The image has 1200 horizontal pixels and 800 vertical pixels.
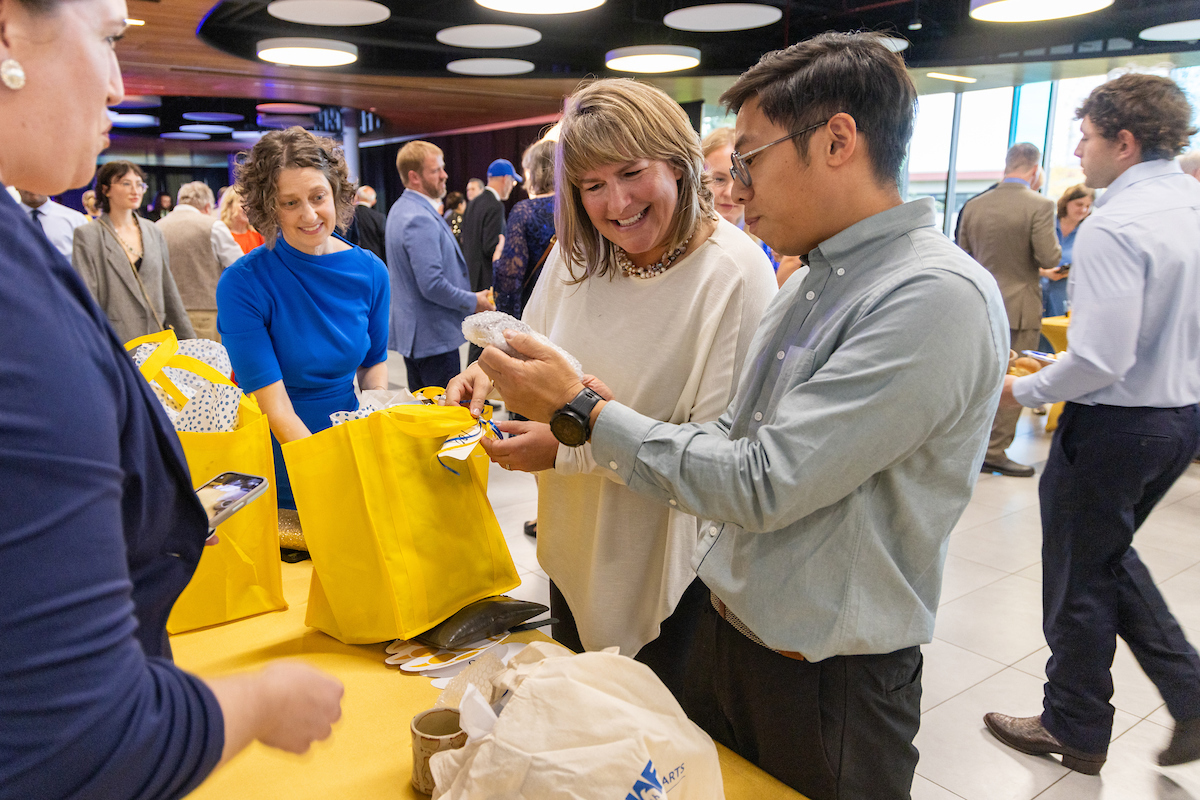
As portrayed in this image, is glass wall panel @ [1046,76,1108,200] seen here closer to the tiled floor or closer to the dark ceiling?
the dark ceiling

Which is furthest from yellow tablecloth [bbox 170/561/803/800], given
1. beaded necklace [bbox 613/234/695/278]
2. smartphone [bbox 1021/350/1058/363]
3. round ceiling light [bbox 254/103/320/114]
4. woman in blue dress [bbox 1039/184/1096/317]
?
round ceiling light [bbox 254/103/320/114]

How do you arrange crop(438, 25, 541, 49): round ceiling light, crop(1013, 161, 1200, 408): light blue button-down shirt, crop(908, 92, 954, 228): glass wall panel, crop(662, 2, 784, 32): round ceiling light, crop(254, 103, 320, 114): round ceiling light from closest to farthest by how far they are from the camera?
crop(1013, 161, 1200, 408): light blue button-down shirt, crop(662, 2, 784, 32): round ceiling light, crop(438, 25, 541, 49): round ceiling light, crop(908, 92, 954, 228): glass wall panel, crop(254, 103, 320, 114): round ceiling light

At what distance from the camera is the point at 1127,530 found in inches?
89.8

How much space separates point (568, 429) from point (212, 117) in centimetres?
1851

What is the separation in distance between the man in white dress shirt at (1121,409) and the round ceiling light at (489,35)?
7.09m

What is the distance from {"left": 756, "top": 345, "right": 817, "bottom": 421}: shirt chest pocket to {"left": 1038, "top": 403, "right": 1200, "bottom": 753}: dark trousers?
1613mm

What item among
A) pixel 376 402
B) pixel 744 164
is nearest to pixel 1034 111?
pixel 744 164

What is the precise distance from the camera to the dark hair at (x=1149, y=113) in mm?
2336

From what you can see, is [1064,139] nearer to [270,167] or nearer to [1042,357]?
[1042,357]

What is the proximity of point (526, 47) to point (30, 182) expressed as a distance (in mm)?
10222

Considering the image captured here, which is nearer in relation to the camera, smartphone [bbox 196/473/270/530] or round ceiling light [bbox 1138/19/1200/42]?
smartphone [bbox 196/473/270/530]

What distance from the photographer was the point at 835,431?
38.4 inches

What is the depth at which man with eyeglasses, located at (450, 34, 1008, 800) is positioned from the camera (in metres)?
0.98

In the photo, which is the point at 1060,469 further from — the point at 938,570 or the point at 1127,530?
the point at 938,570
